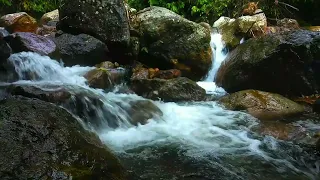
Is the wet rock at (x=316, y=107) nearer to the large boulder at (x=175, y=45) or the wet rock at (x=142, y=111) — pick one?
the wet rock at (x=142, y=111)

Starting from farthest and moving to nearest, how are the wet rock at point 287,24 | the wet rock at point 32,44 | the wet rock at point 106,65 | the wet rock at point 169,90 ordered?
the wet rock at point 287,24 < the wet rock at point 106,65 < the wet rock at point 32,44 < the wet rock at point 169,90

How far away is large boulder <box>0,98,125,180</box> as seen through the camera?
2455 millimetres

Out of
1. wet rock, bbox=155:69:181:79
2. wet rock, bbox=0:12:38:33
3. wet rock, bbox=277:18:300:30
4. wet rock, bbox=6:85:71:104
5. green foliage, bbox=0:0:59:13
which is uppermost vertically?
green foliage, bbox=0:0:59:13

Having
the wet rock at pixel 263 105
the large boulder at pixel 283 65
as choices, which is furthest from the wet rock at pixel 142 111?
the large boulder at pixel 283 65

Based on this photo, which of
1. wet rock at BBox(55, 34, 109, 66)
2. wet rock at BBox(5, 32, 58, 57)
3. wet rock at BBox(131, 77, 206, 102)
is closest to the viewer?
wet rock at BBox(131, 77, 206, 102)

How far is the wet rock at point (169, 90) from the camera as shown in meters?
6.86

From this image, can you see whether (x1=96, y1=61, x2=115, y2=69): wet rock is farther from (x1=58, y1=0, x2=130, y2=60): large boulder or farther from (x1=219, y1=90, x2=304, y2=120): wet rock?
(x1=219, y1=90, x2=304, y2=120): wet rock

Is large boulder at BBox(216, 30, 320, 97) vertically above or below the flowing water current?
above

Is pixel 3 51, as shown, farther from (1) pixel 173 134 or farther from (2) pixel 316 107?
(2) pixel 316 107

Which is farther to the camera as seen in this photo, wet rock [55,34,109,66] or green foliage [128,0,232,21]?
green foliage [128,0,232,21]

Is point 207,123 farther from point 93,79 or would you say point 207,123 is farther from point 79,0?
point 79,0

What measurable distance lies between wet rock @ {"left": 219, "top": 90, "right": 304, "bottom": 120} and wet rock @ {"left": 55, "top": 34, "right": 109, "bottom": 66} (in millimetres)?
3323

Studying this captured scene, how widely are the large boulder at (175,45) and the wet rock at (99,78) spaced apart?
72.9 inches

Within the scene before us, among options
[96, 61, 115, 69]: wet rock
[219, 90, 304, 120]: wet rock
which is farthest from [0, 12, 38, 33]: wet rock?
[219, 90, 304, 120]: wet rock
